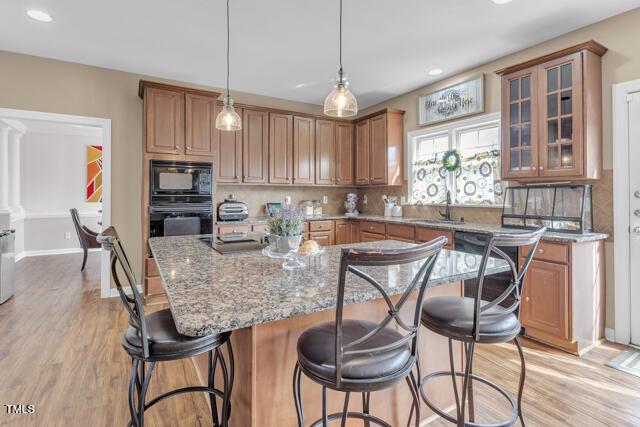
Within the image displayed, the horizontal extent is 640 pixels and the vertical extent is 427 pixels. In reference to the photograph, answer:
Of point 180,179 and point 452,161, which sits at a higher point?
point 452,161

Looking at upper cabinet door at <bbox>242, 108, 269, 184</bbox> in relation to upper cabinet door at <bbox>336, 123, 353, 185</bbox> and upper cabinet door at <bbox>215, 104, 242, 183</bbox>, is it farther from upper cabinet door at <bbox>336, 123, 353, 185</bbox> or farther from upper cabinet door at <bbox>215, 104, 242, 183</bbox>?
upper cabinet door at <bbox>336, 123, 353, 185</bbox>

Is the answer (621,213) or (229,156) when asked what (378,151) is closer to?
(229,156)

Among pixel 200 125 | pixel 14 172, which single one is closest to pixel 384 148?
pixel 200 125

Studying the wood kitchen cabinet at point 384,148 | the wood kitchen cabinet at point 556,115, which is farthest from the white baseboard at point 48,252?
the wood kitchen cabinet at point 556,115

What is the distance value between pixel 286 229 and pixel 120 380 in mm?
1597

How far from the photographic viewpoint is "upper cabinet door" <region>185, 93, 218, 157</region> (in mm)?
3959

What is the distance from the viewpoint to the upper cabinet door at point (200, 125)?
3.96 metres

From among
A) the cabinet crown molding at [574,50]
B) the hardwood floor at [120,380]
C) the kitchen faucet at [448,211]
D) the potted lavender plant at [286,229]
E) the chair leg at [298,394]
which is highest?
the cabinet crown molding at [574,50]

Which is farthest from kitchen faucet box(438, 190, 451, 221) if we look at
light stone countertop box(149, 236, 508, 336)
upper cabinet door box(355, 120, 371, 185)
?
light stone countertop box(149, 236, 508, 336)

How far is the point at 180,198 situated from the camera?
12.9 feet

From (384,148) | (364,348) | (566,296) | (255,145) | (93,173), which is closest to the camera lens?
(364,348)

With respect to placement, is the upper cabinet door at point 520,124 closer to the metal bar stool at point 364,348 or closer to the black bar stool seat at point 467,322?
the black bar stool seat at point 467,322

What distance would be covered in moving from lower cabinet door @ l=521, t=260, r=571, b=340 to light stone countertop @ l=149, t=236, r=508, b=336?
3.86 ft

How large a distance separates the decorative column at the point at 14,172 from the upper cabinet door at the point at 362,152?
639cm
